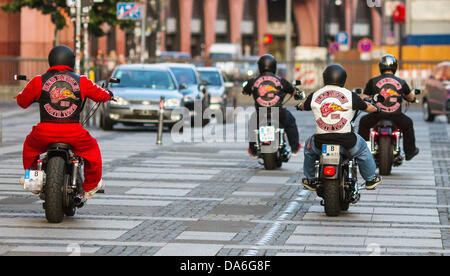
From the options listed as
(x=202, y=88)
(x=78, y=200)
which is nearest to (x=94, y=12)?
(x=202, y=88)

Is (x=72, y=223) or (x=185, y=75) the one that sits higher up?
(x=185, y=75)

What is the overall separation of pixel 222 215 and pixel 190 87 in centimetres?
1839

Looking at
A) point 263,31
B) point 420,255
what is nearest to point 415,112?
point 420,255

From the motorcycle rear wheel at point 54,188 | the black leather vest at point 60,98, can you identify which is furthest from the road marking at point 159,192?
the motorcycle rear wheel at point 54,188

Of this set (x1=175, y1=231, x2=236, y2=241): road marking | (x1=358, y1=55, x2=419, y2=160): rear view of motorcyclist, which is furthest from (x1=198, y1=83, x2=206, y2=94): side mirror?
(x1=175, y1=231, x2=236, y2=241): road marking

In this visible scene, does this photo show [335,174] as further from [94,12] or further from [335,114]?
[94,12]

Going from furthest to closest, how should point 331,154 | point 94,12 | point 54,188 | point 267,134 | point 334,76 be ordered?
point 94,12
point 267,134
point 334,76
point 331,154
point 54,188

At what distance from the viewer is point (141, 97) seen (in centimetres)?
2672

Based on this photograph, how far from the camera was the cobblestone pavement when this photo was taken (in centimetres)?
997

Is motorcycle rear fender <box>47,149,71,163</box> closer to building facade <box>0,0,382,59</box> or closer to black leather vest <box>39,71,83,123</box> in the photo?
black leather vest <box>39,71,83,123</box>

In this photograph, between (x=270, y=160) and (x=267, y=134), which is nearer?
(x=267, y=134)

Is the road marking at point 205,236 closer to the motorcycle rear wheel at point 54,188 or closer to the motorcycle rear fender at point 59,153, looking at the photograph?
the motorcycle rear wheel at point 54,188
